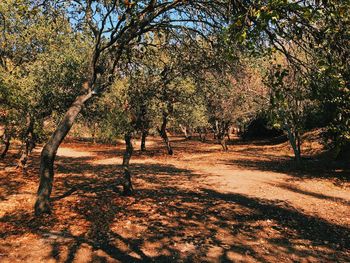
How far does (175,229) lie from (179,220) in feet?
3.13

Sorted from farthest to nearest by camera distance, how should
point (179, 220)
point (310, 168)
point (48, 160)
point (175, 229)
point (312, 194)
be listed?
point (310, 168)
point (312, 194)
point (179, 220)
point (48, 160)
point (175, 229)

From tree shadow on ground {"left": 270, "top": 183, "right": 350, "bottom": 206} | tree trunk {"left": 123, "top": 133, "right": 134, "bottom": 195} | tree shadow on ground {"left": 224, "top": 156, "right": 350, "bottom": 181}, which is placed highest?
tree trunk {"left": 123, "top": 133, "right": 134, "bottom": 195}

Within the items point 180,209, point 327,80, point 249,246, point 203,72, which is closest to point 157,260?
point 249,246

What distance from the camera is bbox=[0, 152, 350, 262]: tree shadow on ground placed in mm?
8133

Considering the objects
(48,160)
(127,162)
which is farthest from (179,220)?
(48,160)

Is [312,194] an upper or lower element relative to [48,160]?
lower

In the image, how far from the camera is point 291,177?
67.8 ft

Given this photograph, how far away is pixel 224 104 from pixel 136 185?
20.6 m

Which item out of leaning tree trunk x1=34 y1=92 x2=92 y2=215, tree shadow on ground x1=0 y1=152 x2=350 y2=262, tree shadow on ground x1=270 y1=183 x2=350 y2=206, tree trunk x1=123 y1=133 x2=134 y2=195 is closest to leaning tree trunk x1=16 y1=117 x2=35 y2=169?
tree shadow on ground x1=0 y1=152 x2=350 y2=262

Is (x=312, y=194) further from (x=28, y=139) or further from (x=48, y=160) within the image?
(x=28, y=139)

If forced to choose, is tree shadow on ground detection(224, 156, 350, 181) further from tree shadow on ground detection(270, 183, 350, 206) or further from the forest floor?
tree shadow on ground detection(270, 183, 350, 206)

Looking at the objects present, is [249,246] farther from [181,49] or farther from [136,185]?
[136,185]

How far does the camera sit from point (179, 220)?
10844 millimetres

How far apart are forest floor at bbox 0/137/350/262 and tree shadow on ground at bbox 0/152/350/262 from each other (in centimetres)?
3
